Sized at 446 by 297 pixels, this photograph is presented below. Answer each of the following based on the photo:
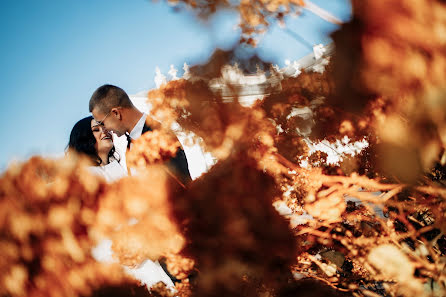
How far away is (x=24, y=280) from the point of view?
1.96 m

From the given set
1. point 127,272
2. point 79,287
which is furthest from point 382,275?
point 79,287

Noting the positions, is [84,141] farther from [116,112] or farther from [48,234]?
[48,234]

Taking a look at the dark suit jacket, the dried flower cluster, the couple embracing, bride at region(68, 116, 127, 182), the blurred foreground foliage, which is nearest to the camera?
the blurred foreground foliage

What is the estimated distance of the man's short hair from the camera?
2.85 m

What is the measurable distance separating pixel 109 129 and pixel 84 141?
0.56 metres

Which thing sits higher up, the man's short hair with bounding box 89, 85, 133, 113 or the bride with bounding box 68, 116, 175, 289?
the man's short hair with bounding box 89, 85, 133, 113

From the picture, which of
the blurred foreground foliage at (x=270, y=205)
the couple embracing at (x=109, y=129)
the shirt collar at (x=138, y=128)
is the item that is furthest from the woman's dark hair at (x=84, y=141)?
the shirt collar at (x=138, y=128)

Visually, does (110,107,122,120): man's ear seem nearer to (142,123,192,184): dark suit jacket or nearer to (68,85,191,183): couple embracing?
(68,85,191,183): couple embracing

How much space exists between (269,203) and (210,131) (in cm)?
155

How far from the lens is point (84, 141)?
3260 millimetres

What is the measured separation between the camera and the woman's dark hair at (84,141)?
3.21 meters

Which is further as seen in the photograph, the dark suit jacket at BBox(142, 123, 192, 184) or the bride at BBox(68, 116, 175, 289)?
the bride at BBox(68, 116, 175, 289)

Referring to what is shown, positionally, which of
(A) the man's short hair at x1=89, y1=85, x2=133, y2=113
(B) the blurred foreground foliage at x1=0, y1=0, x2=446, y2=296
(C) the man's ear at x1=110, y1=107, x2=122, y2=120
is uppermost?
(A) the man's short hair at x1=89, y1=85, x2=133, y2=113

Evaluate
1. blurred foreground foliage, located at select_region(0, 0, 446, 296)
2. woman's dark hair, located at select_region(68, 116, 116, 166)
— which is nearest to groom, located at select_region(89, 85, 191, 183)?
blurred foreground foliage, located at select_region(0, 0, 446, 296)
